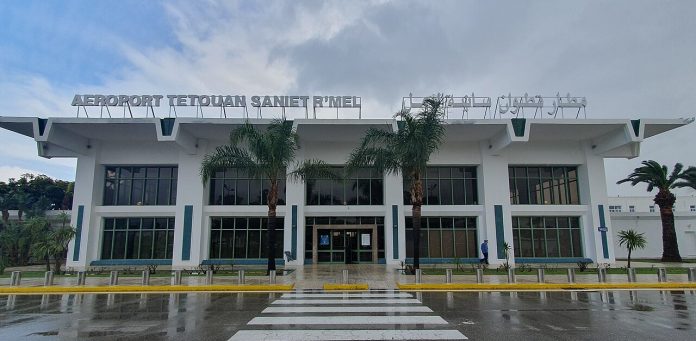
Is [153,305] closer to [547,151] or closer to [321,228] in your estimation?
[321,228]

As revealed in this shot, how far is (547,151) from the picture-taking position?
29453 millimetres

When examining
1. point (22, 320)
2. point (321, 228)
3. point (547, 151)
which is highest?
point (547, 151)

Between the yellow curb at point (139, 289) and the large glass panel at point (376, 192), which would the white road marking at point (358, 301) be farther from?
the large glass panel at point (376, 192)

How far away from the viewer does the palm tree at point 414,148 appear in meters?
20.8

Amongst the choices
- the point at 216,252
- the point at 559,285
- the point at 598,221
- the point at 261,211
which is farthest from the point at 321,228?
the point at 598,221

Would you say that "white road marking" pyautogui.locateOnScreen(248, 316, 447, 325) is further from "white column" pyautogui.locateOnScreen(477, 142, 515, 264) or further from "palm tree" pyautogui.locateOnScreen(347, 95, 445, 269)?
"white column" pyautogui.locateOnScreen(477, 142, 515, 264)

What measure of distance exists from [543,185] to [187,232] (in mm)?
25184

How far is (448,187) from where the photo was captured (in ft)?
97.6

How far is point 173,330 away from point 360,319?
408 centimetres

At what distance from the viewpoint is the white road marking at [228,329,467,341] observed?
7809mm

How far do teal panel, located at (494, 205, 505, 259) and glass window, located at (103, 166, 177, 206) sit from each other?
878 inches

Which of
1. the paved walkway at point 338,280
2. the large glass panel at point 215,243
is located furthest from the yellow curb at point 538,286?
the large glass panel at point 215,243

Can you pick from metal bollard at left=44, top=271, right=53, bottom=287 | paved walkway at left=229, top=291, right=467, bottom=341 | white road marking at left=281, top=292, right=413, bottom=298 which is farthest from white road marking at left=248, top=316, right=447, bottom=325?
metal bollard at left=44, top=271, right=53, bottom=287

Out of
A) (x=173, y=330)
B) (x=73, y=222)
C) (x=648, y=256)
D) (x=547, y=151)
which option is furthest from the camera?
(x=648, y=256)
